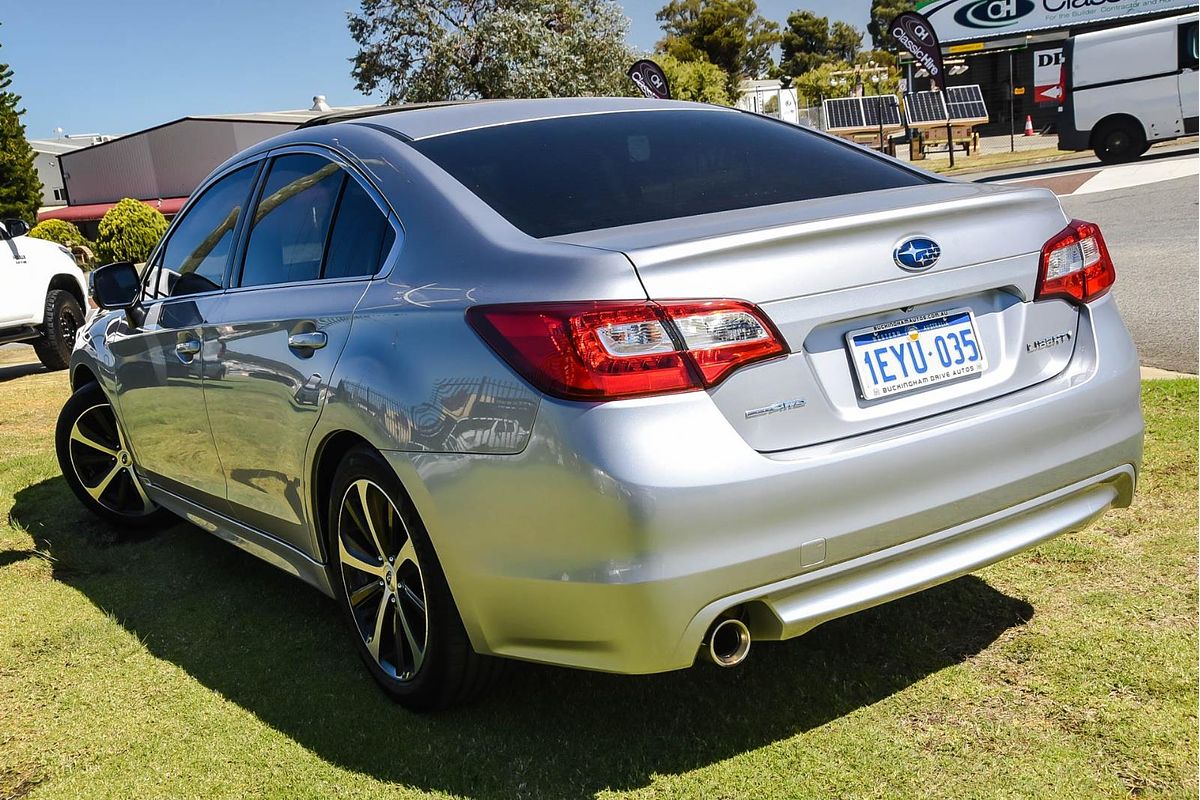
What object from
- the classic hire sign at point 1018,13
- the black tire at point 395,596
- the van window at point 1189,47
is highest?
the classic hire sign at point 1018,13

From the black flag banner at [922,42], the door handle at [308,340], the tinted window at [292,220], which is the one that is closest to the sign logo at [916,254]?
the door handle at [308,340]

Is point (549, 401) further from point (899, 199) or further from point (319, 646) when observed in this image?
point (319, 646)

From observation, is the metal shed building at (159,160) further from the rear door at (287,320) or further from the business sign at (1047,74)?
the rear door at (287,320)

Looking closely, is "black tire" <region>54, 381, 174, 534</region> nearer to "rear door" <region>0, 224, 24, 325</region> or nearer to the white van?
"rear door" <region>0, 224, 24, 325</region>

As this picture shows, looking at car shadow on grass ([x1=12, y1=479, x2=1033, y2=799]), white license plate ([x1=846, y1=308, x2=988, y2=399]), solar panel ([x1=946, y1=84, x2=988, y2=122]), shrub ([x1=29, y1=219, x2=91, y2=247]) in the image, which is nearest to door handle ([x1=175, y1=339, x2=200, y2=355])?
car shadow on grass ([x1=12, y1=479, x2=1033, y2=799])

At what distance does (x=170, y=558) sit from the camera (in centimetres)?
507

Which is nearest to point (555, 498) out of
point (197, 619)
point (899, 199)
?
point (899, 199)

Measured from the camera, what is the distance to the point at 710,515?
247 centimetres

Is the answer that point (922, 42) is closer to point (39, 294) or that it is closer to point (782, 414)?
point (39, 294)

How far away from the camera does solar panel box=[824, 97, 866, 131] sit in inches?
1101

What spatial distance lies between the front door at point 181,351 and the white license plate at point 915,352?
2247 mm

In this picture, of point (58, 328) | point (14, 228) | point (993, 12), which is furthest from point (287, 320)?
point (993, 12)

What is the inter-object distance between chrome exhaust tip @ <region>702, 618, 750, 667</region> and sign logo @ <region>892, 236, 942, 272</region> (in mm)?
908

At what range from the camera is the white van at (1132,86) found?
21219 millimetres
